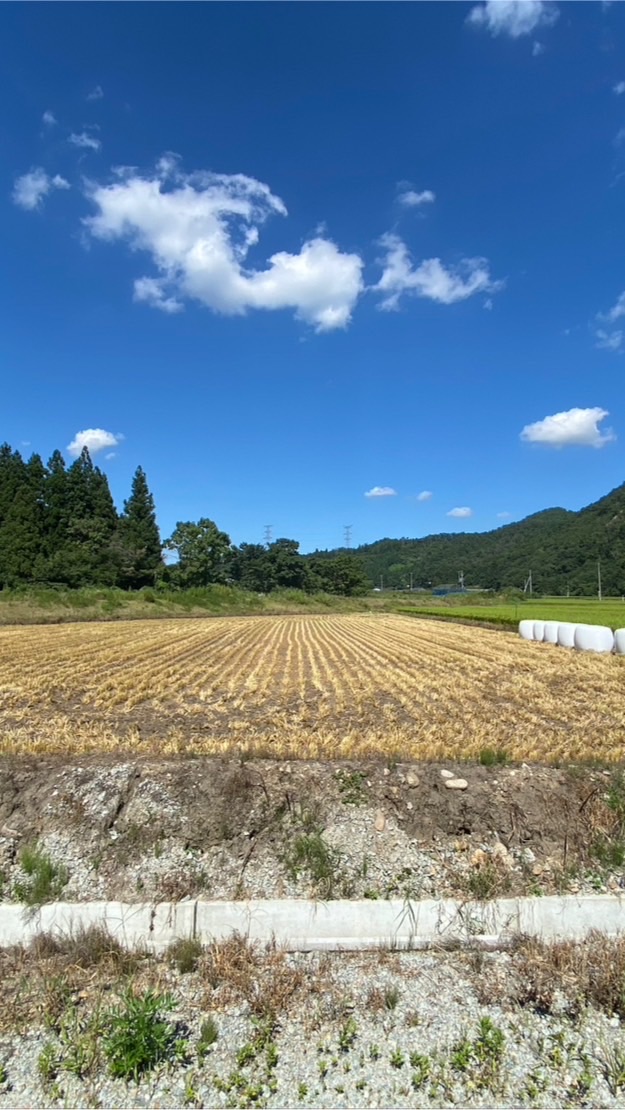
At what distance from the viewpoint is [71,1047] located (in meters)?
3.62

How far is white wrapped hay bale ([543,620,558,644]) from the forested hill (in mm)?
76498

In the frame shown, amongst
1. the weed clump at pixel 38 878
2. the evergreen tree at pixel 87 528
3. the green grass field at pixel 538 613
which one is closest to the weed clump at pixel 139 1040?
the weed clump at pixel 38 878

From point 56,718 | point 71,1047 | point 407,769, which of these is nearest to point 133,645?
point 56,718

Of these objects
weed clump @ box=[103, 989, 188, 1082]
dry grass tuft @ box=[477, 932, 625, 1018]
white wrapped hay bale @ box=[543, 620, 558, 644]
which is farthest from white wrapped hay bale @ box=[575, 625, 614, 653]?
weed clump @ box=[103, 989, 188, 1082]

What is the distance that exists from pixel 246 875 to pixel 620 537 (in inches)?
4739

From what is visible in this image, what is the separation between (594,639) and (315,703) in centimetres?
1666

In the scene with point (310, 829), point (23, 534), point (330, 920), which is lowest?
point (330, 920)

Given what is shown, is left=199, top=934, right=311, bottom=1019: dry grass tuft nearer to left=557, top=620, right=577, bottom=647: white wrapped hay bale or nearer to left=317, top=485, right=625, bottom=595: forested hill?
left=557, top=620, right=577, bottom=647: white wrapped hay bale

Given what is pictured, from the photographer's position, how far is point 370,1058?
11.6 feet

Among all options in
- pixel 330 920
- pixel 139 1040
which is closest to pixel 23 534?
pixel 330 920

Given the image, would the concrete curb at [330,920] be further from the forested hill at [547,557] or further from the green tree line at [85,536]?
the forested hill at [547,557]

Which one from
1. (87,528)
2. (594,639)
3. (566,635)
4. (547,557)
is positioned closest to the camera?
(594,639)

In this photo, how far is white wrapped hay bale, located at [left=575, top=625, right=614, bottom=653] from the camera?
24.3 meters

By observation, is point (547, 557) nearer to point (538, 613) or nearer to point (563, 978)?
point (538, 613)
